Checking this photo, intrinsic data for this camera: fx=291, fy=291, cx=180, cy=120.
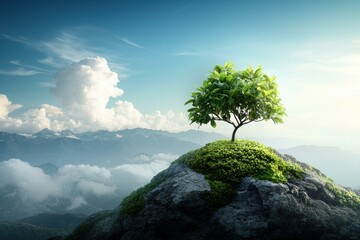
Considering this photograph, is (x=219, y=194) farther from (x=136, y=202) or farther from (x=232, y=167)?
(x=136, y=202)

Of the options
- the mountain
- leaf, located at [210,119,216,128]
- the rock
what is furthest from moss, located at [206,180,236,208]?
leaf, located at [210,119,216,128]

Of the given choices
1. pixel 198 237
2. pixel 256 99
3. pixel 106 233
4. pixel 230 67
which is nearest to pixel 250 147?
pixel 256 99

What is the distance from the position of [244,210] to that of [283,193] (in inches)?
82.9

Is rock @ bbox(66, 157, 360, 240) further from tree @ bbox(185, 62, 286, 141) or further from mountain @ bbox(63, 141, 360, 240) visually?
tree @ bbox(185, 62, 286, 141)

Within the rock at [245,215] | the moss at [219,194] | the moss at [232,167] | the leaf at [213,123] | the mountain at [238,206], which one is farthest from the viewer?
the leaf at [213,123]

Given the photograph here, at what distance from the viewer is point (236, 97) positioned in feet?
57.7

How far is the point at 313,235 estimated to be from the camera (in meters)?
14.0

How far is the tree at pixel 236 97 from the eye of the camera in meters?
17.2

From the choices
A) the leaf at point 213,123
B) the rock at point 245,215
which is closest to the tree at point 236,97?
the leaf at point 213,123

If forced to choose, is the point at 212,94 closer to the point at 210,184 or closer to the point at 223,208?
the point at 210,184

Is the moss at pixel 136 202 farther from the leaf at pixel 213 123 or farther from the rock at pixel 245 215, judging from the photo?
the leaf at pixel 213 123

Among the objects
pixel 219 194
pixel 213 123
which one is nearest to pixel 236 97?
pixel 213 123

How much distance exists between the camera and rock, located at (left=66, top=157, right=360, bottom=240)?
1363cm

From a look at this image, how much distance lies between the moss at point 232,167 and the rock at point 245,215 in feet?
1.30
